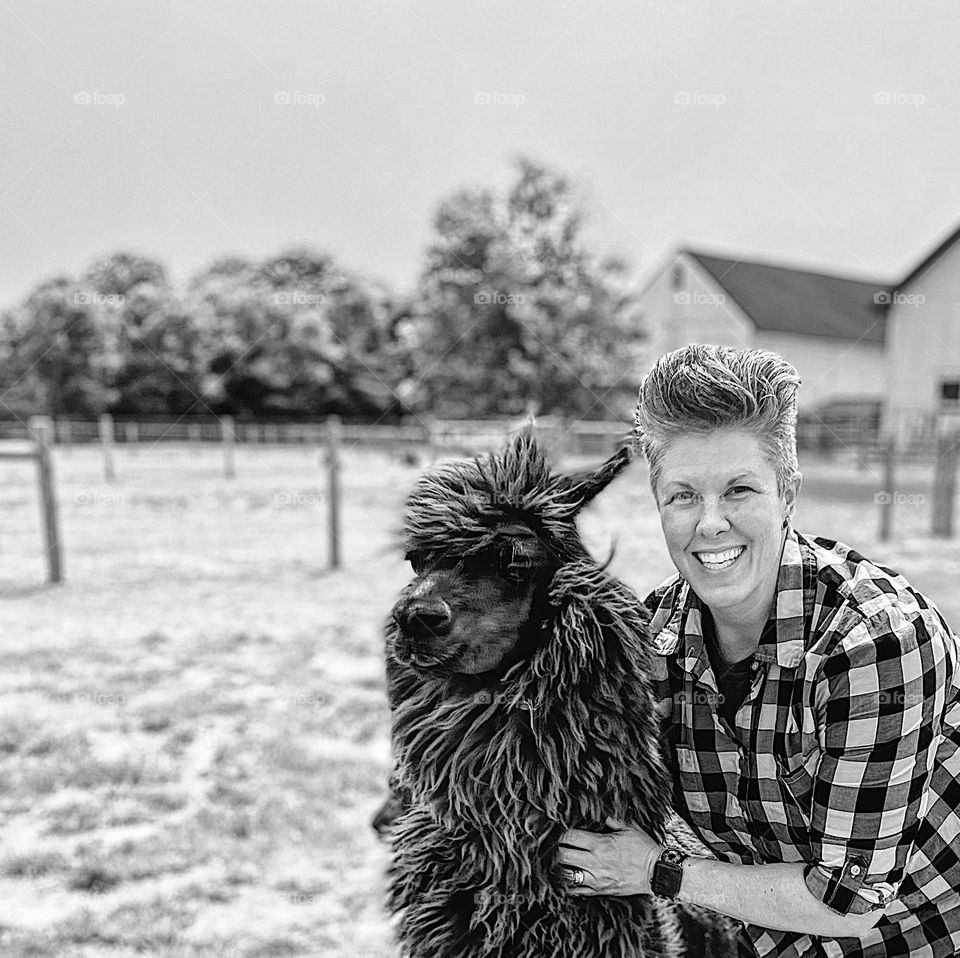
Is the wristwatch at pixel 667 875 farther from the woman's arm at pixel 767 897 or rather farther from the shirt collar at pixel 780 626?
the shirt collar at pixel 780 626

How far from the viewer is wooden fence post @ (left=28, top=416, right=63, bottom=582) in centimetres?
810

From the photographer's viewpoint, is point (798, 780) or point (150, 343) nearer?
point (798, 780)

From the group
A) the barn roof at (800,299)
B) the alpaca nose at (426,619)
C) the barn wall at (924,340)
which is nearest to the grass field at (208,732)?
the alpaca nose at (426,619)

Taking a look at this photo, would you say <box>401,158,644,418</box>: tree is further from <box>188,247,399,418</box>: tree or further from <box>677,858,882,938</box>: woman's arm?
<box>677,858,882,938</box>: woman's arm

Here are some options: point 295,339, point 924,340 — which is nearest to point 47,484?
point 295,339

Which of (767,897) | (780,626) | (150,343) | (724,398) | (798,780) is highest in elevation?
(150,343)

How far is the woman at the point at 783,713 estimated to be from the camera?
1229 millimetres

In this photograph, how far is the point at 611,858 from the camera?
136 centimetres

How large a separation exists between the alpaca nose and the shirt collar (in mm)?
402

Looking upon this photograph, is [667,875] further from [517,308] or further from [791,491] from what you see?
[517,308]

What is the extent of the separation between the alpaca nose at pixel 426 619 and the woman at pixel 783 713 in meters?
0.38

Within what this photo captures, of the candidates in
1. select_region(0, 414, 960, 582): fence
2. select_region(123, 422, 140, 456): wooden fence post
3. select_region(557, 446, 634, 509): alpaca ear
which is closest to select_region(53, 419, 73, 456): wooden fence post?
select_region(0, 414, 960, 582): fence

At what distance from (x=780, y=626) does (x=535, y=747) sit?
432 mm

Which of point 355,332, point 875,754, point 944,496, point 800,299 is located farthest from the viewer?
point 800,299
